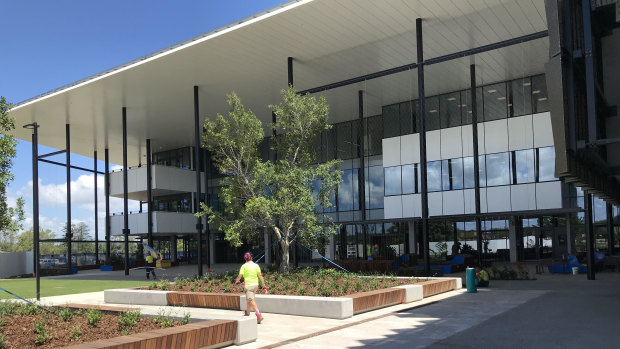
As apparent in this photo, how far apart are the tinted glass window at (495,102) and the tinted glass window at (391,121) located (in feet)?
20.9

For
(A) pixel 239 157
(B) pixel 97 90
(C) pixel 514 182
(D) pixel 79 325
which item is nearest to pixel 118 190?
(B) pixel 97 90

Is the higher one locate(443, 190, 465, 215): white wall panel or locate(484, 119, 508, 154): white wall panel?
locate(484, 119, 508, 154): white wall panel

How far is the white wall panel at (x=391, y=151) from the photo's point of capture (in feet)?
119

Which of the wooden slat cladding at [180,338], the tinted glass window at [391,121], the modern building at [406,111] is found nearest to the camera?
the wooden slat cladding at [180,338]

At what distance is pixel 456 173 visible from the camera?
111ft

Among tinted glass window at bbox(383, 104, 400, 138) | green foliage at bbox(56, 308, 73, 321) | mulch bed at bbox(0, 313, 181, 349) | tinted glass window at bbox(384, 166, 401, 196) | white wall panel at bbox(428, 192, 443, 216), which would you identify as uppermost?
tinted glass window at bbox(383, 104, 400, 138)

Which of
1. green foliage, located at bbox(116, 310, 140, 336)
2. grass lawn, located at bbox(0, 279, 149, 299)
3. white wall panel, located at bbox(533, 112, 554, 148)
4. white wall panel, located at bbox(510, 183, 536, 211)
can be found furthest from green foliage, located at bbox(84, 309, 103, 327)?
white wall panel, located at bbox(533, 112, 554, 148)

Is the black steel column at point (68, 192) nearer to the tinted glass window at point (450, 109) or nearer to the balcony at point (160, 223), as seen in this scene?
the balcony at point (160, 223)

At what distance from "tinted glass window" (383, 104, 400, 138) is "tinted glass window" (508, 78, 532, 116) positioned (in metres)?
7.95

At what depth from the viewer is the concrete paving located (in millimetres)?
9945

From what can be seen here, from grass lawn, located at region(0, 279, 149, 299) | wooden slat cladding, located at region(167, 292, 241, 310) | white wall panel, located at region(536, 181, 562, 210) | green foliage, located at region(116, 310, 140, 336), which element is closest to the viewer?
green foliage, located at region(116, 310, 140, 336)

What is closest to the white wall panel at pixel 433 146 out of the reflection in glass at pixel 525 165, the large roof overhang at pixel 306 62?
the large roof overhang at pixel 306 62

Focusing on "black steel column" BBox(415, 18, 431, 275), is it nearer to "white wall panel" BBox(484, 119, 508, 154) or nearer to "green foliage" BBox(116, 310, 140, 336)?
"white wall panel" BBox(484, 119, 508, 154)

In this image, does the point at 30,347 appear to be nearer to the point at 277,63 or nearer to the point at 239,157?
the point at 239,157
